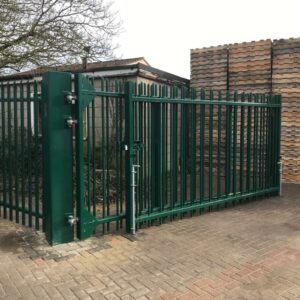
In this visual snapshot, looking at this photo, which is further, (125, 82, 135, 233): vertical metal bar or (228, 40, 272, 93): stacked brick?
(228, 40, 272, 93): stacked brick

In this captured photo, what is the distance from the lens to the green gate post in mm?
4320

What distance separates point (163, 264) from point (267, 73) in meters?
7.43

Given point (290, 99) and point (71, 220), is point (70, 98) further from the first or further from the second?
point (290, 99)

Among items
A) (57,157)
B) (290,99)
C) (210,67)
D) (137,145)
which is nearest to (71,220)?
(57,157)

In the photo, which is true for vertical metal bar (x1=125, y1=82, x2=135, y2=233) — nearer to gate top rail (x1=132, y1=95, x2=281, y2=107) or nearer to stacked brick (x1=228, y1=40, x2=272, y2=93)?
gate top rail (x1=132, y1=95, x2=281, y2=107)

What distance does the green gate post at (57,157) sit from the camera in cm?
432

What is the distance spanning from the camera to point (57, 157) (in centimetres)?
439

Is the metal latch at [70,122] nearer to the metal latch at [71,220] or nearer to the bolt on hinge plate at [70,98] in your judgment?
the bolt on hinge plate at [70,98]

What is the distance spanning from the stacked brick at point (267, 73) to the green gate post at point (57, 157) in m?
6.89

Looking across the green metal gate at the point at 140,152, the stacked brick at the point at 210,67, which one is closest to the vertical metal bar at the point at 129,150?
the green metal gate at the point at 140,152

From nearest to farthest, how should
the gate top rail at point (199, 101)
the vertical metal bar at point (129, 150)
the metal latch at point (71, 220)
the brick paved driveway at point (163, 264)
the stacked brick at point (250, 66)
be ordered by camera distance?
the brick paved driveway at point (163, 264) < the metal latch at point (71, 220) < the vertical metal bar at point (129, 150) < the gate top rail at point (199, 101) < the stacked brick at point (250, 66)

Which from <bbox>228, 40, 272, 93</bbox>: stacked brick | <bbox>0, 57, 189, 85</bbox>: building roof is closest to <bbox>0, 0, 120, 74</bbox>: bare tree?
A: <bbox>0, 57, 189, 85</bbox>: building roof

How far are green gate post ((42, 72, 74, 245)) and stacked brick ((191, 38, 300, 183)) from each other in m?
6.89

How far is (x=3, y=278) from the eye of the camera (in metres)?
3.62
